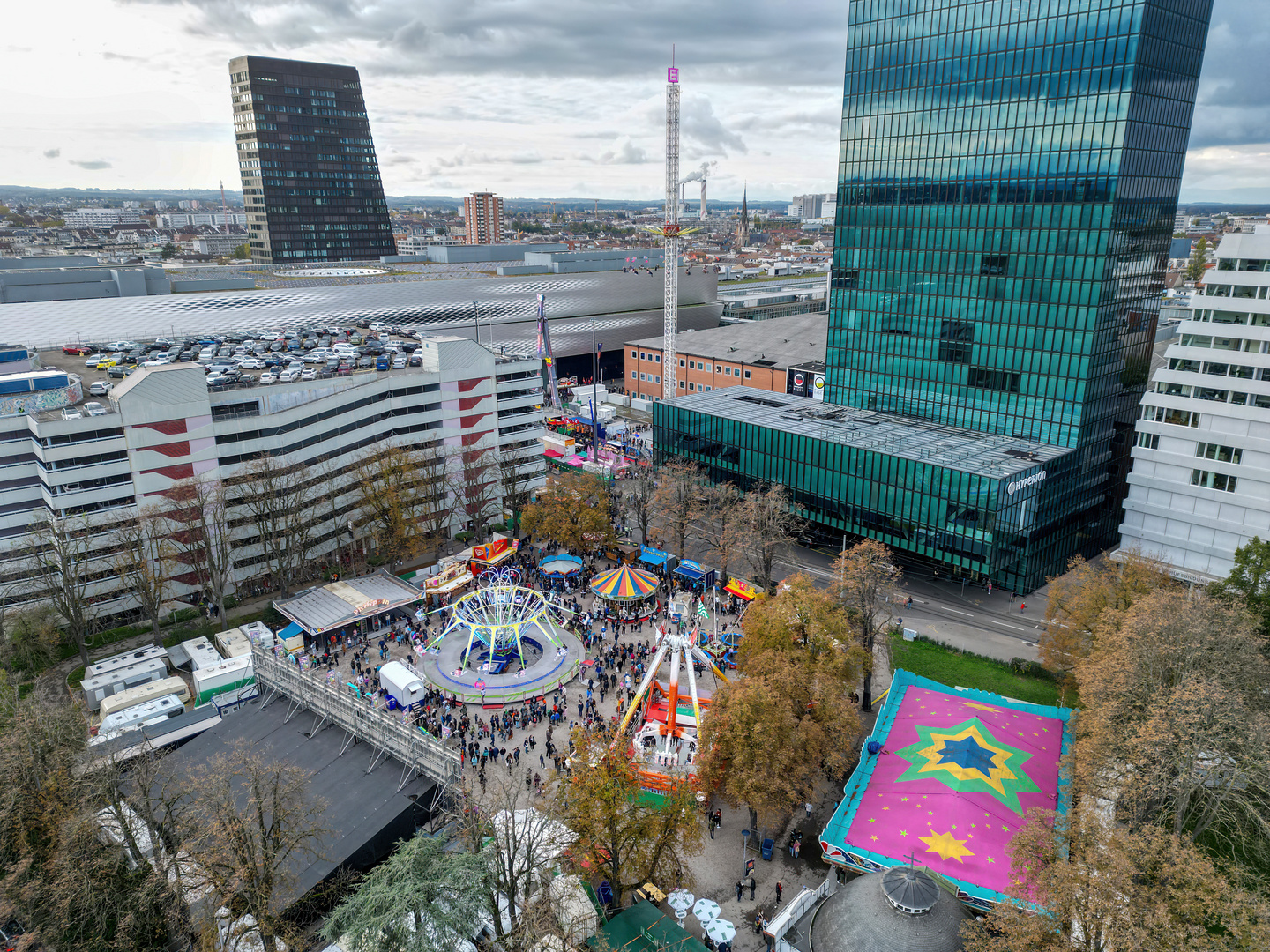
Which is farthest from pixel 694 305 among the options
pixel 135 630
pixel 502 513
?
pixel 135 630

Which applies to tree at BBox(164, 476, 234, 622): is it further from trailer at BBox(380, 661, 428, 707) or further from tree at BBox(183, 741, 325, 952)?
tree at BBox(183, 741, 325, 952)

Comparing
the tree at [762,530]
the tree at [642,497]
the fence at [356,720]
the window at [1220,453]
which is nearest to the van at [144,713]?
the fence at [356,720]

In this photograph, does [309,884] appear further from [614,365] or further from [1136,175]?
[614,365]

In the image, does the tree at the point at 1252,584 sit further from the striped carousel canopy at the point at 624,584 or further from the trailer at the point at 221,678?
the trailer at the point at 221,678

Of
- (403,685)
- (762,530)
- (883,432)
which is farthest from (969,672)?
(403,685)

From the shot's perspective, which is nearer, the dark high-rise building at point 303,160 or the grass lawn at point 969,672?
the grass lawn at point 969,672
